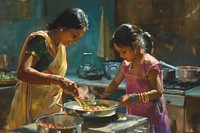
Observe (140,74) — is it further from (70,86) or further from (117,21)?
(117,21)

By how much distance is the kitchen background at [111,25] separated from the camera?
11.1 ft

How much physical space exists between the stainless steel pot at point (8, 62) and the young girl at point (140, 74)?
7.86 ft

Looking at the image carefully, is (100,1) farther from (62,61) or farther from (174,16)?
(62,61)

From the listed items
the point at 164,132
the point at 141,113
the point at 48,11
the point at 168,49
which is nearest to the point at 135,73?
the point at 141,113

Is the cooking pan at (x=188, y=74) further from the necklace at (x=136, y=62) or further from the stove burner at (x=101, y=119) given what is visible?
the stove burner at (x=101, y=119)

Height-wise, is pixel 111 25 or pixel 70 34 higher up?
pixel 111 25

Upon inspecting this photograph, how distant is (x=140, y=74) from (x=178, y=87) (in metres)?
0.87

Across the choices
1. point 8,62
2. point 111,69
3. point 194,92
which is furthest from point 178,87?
point 8,62

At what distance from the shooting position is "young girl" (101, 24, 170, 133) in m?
2.08

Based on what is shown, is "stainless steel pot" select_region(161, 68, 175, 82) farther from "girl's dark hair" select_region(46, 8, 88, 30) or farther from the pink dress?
"girl's dark hair" select_region(46, 8, 88, 30)

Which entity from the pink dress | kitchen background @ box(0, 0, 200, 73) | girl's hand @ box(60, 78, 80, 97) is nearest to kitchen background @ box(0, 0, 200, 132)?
kitchen background @ box(0, 0, 200, 73)

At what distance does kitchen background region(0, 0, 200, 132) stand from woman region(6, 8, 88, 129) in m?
1.26

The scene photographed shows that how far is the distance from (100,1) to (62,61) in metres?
2.02

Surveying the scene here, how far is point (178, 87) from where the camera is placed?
2.92 metres
